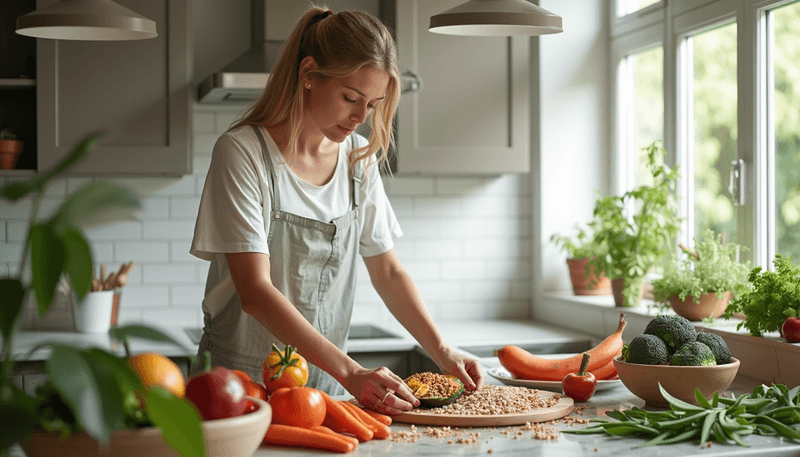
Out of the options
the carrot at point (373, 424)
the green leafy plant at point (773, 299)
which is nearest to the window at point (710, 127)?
the green leafy plant at point (773, 299)

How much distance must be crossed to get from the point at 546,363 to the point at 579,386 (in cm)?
21

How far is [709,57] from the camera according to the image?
3084mm

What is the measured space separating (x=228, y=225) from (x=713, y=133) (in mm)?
2044

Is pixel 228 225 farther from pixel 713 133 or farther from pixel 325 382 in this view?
pixel 713 133

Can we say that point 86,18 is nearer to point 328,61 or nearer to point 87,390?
point 328,61

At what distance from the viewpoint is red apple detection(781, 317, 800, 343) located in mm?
2053

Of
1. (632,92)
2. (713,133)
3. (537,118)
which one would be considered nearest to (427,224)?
(537,118)

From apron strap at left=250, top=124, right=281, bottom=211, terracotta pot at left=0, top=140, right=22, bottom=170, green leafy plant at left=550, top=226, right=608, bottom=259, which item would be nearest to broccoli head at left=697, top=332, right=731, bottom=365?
apron strap at left=250, top=124, right=281, bottom=211

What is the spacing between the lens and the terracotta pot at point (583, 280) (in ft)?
11.7

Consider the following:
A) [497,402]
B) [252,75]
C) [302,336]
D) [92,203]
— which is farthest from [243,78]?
[92,203]

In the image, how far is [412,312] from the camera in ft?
6.99

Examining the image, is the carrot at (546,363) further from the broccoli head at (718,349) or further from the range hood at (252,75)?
the range hood at (252,75)

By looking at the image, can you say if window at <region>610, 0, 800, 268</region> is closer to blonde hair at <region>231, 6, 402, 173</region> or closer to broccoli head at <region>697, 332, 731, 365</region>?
broccoli head at <region>697, 332, 731, 365</region>

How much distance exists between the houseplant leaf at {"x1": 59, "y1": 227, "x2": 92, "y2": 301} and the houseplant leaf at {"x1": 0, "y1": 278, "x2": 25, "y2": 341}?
→ 2.2 inches
